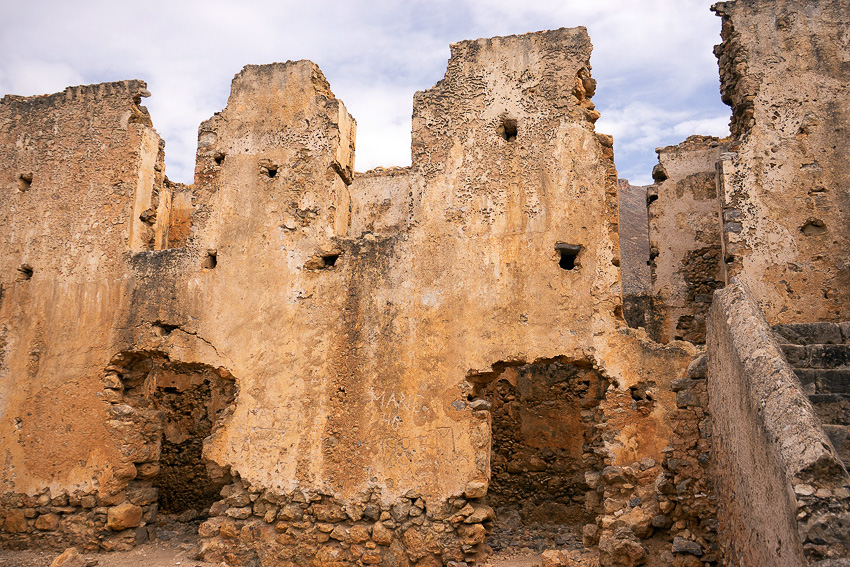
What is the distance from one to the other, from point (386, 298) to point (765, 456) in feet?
13.4

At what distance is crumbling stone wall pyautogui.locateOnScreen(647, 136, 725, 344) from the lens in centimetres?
989

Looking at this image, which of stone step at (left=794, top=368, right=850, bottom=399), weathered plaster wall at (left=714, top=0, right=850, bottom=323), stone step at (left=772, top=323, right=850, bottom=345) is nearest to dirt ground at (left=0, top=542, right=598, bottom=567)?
stone step at (left=772, top=323, right=850, bottom=345)

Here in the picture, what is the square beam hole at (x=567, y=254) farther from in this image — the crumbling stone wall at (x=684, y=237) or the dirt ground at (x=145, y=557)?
the crumbling stone wall at (x=684, y=237)

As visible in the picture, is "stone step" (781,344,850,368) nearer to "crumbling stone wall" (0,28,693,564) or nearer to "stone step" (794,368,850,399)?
"stone step" (794,368,850,399)

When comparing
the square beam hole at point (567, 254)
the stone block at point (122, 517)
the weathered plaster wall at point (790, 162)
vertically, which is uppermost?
the weathered plaster wall at point (790, 162)

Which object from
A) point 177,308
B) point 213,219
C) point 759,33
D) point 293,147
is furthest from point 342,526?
point 759,33

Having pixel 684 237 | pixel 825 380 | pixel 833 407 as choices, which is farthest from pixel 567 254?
pixel 684 237

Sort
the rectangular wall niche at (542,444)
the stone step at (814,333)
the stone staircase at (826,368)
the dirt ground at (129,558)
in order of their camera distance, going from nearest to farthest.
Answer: the stone staircase at (826,368) → the stone step at (814,333) → the dirt ground at (129,558) → the rectangular wall niche at (542,444)

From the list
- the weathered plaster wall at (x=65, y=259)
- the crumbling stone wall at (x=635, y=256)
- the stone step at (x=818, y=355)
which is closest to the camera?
the stone step at (x=818, y=355)

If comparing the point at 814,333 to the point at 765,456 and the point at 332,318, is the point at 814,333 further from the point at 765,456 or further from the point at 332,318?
the point at 332,318

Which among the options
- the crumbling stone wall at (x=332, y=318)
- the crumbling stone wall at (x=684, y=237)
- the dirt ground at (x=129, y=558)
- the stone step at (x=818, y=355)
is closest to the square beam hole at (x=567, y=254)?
the crumbling stone wall at (x=332, y=318)

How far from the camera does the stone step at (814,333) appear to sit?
4.29 m

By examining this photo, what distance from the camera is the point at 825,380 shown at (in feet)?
12.3

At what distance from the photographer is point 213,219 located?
7.25m
